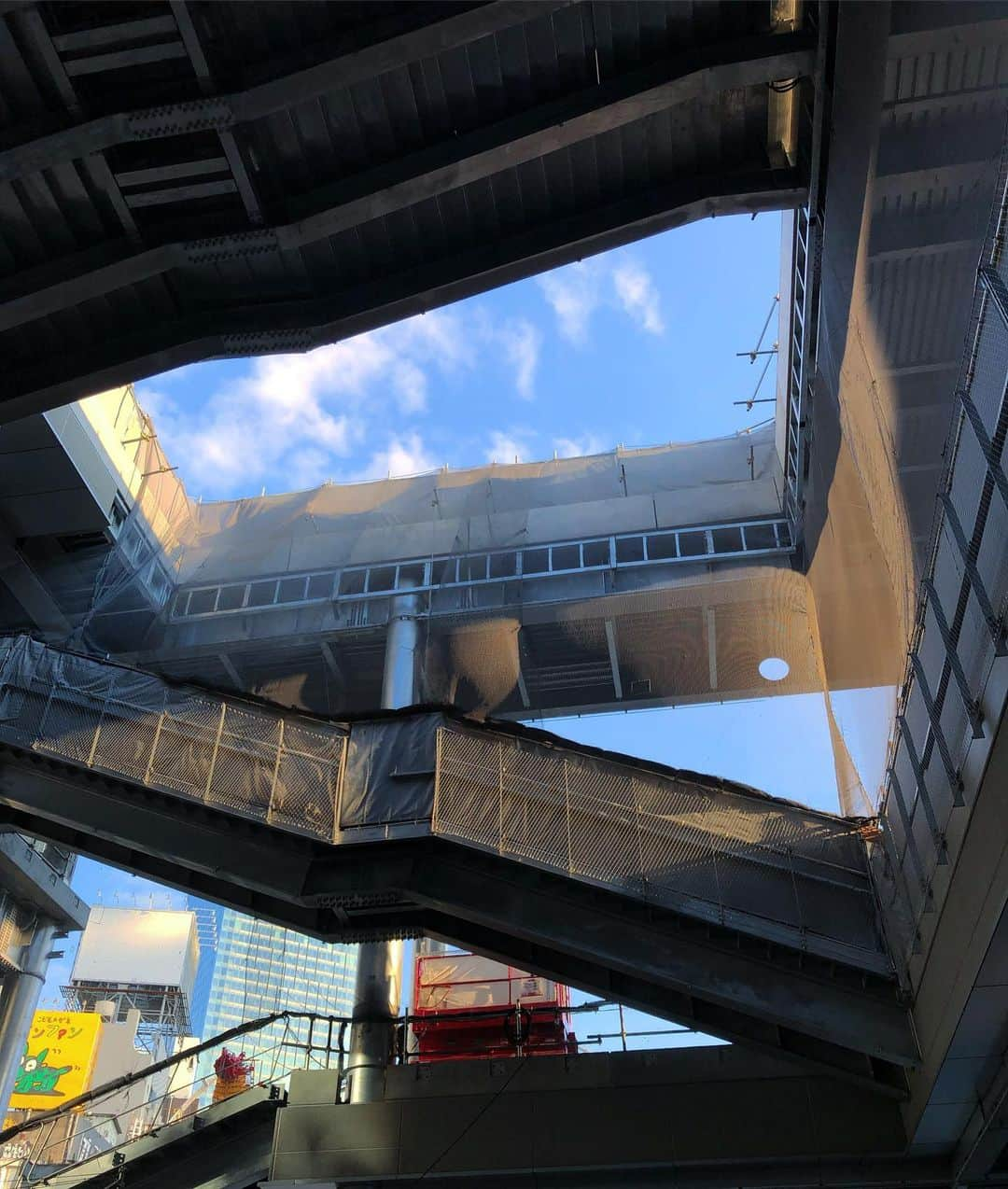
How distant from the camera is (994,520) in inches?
265

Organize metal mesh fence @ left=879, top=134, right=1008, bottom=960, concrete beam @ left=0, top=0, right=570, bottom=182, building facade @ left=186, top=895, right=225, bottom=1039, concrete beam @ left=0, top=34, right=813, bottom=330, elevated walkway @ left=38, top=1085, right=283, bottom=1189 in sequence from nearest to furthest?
metal mesh fence @ left=879, top=134, right=1008, bottom=960, concrete beam @ left=0, top=0, right=570, bottom=182, concrete beam @ left=0, top=34, right=813, bottom=330, elevated walkway @ left=38, top=1085, right=283, bottom=1189, building facade @ left=186, top=895, right=225, bottom=1039

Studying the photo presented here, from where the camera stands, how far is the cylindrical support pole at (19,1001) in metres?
21.6

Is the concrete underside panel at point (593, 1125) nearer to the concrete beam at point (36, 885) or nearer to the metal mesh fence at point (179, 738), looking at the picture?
the metal mesh fence at point (179, 738)

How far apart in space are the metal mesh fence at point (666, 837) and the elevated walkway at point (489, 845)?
2 cm

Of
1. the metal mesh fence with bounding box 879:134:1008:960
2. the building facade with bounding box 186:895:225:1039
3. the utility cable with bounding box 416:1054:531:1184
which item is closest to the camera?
the metal mesh fence with bounding box 879:134:1008:960

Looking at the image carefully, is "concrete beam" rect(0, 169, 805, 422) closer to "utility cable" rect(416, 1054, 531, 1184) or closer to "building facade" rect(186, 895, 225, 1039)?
"utility cable" rect(416, 1054, 531, 1184)

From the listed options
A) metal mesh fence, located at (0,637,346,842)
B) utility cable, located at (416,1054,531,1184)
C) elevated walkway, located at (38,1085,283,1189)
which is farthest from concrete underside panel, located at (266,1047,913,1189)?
metal mesh fence, located at (0,637,346,842)

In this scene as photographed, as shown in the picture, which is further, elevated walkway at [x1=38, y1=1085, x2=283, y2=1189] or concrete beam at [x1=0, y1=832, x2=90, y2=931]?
concrete beam at [x1=0, y1=832, x2=90, y2=931]

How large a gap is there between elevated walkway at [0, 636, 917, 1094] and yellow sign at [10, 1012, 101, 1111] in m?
25.9

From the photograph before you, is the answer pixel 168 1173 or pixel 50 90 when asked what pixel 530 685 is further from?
pixel 50 90

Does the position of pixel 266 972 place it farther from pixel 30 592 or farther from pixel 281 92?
pixel 281 92

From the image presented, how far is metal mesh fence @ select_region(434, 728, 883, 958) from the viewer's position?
11828 mm

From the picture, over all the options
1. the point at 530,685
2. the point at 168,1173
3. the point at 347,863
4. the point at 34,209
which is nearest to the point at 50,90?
the point at 34,209

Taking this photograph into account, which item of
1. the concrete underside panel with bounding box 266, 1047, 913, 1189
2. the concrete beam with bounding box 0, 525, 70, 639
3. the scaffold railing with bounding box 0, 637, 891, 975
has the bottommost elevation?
the concrete underside panel with bounding box 266, 1047, 913, 1189
